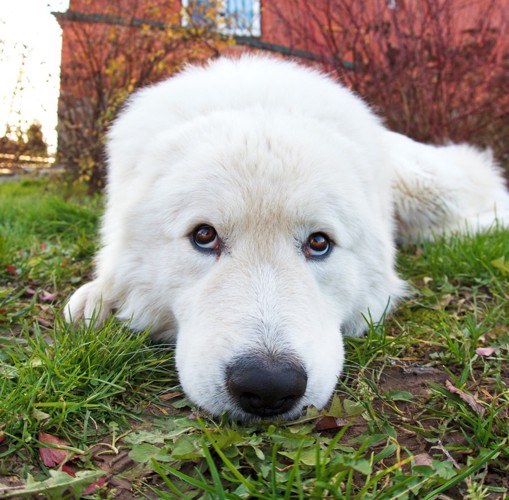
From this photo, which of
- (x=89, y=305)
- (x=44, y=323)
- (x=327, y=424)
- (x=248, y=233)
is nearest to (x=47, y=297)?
(x=44, y=323)

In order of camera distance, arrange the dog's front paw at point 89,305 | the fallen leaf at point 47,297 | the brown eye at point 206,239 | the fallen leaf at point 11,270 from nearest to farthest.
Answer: the brown eye at point 206,239 → the dog's front paw at point 89,305 → the fallen leaf at point 47,297 → the fallen leaf at point 11,270

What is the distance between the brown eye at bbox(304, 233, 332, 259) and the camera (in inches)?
95.1

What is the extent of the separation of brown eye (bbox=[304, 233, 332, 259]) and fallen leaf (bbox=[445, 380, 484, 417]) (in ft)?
2.45

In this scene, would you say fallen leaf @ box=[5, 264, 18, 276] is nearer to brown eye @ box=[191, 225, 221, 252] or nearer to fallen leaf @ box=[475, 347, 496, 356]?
brown eye @ box=[191, 225, 221, 252]

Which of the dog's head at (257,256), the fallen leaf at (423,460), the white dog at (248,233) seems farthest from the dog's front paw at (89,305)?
the fallen leaf at (423,460)

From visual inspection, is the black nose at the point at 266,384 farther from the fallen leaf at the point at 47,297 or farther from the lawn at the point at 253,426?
the fallen leaf at the point at 47,297

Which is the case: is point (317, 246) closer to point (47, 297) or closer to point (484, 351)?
point (484, 351)

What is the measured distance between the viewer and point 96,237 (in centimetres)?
451

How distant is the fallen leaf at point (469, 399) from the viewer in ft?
6.36

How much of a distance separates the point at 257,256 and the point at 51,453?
1.03 m

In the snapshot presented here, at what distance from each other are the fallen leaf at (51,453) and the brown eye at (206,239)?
945 mm

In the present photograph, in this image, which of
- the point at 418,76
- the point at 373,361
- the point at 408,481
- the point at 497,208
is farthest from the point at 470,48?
the point at 408,481

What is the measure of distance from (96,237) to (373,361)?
2803 mm

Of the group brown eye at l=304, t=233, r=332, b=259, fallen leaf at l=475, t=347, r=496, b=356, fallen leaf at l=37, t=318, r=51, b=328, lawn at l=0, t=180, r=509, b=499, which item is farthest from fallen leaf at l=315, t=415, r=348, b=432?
fallen leaf at l=37, t=318, r=51, b=328
